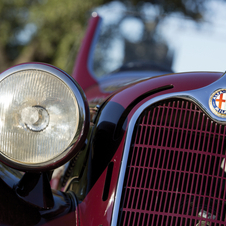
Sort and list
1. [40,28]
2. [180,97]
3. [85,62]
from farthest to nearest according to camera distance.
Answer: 1. [40,28]
2. [85,62]
3. [180,97]

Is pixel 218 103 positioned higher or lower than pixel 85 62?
lower

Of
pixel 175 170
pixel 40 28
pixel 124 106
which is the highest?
pixel 40 28

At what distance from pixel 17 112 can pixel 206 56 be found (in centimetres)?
180

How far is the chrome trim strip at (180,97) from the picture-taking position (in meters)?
1.29

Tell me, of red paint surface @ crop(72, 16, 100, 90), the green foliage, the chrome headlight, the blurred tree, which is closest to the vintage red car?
the chrome headlight

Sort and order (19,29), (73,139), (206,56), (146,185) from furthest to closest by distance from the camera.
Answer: (19,29), (206,56), (146,185), (73,139)

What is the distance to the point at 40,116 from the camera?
1222 millimetres

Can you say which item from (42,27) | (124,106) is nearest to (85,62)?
(124,106)

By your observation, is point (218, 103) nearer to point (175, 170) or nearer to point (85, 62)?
point (175, 170)

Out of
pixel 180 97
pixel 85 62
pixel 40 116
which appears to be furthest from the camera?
pixel 85 62

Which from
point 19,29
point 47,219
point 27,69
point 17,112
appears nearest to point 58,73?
point 27,69

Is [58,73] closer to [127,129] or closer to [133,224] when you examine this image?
[127,129]

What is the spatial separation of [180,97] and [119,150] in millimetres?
364

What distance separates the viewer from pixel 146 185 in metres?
1.30
